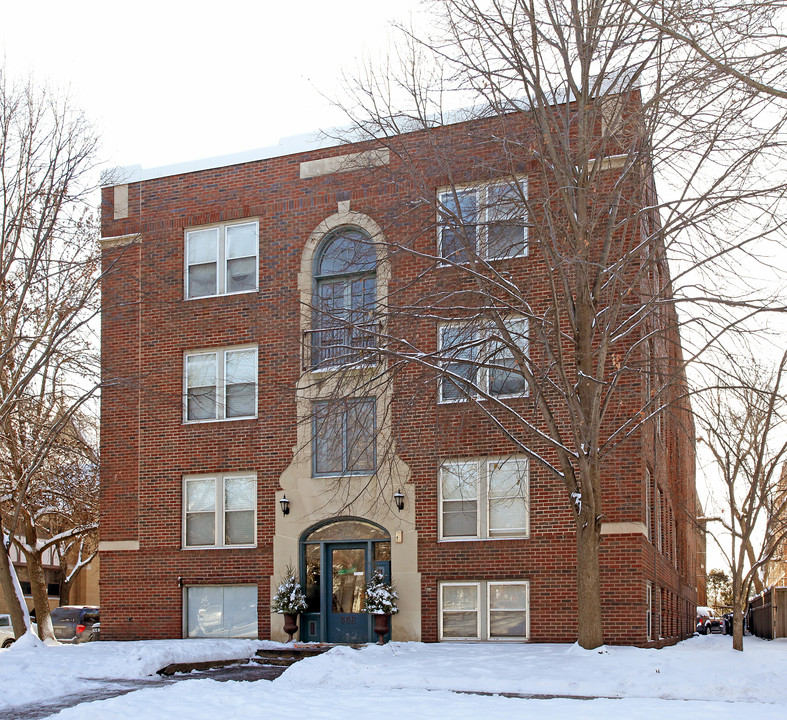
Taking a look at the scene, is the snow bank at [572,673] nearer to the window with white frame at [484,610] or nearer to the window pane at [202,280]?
the window with white frame at [484,610]

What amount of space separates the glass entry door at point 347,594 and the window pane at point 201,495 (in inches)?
125

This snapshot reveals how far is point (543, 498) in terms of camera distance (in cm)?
2005

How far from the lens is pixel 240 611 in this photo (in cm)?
2231

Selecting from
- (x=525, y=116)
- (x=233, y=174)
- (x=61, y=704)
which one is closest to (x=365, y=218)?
(x=233, y=174)

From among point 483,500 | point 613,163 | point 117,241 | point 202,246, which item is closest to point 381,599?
point 483,500

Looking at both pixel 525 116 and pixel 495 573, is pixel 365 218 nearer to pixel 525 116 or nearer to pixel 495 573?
pixel 525 116

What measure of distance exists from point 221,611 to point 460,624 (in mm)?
5683

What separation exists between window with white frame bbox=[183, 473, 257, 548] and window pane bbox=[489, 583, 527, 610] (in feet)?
18.6

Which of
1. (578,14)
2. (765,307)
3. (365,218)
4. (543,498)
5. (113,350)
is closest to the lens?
(765,307)

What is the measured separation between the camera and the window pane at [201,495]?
907 inches

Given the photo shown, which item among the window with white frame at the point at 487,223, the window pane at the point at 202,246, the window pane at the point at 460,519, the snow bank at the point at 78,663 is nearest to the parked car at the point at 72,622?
the snow bank at the point at 78,663

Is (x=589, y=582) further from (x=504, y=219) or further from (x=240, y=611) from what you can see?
(x=240, y=611)

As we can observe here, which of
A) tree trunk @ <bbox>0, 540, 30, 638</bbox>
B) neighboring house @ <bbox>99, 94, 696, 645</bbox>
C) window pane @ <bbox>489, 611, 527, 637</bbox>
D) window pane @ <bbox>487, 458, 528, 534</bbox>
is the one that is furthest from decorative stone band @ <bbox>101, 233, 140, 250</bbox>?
window pane @ <bbox>489, 611, 527, 637</bbox>

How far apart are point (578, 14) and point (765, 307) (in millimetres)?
5061
